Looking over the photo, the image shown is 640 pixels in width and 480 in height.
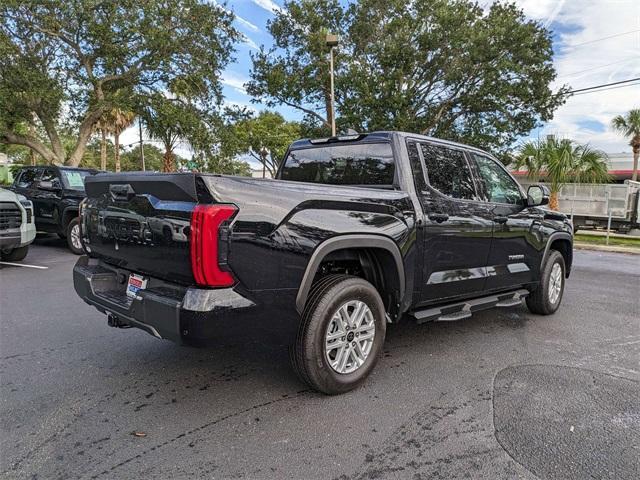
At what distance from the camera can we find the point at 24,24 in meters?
15.0

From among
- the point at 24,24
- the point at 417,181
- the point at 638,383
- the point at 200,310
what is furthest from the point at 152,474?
the point at 24,24

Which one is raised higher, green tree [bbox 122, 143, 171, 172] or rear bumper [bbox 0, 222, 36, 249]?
green tree [bbox 122, 143, 171, 172]

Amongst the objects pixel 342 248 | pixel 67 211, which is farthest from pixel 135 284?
pixel 67 211

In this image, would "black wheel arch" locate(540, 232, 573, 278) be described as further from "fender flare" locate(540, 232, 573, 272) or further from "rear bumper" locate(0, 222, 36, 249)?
"rear bumper" locate(0, 222, 36, 249)

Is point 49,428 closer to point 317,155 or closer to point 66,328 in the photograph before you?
point 66,328

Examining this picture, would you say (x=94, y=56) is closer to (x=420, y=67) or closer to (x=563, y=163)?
(x=420, y=67)

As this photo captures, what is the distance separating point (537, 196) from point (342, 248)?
9.28 feet

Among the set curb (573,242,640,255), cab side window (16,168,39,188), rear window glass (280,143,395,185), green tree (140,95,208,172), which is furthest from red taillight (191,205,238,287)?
green tree (140,95,208,172)

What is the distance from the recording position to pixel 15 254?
866cm

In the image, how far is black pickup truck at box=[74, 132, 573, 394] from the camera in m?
2.67

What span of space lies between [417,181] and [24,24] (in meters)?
16.5

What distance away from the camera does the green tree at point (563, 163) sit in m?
16.6

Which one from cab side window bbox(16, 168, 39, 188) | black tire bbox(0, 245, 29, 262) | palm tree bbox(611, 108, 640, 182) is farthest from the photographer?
palm tree bbox(611, 108, 640, 182)

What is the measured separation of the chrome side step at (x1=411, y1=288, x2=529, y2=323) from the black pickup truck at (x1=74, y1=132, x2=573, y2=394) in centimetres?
2
